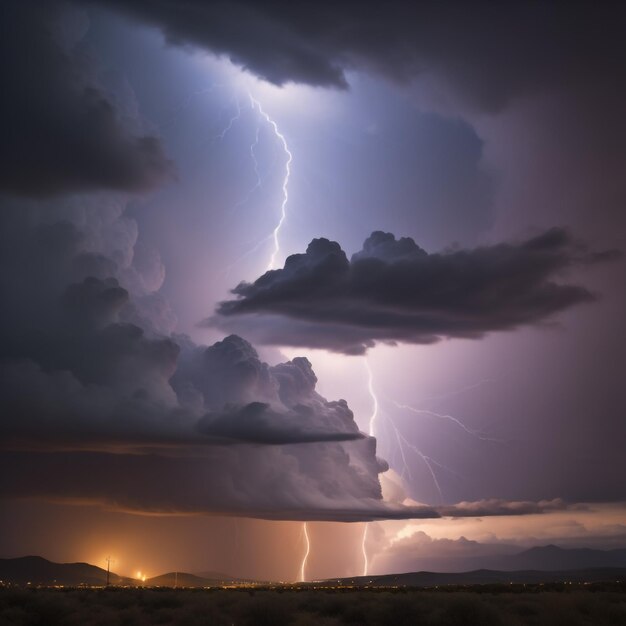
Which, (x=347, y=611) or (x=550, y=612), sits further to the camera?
(x=347, y=611)

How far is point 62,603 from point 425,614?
795 inches

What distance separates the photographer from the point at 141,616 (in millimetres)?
47031

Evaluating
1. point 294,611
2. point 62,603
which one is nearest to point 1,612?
point 62,603

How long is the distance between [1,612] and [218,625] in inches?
454

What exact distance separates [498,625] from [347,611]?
11.2 m

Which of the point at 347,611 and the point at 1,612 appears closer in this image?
the point at 1,612

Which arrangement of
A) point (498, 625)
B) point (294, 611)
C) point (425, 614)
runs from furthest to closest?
point (294, 611)
point (425, 614)
point (498, 625)

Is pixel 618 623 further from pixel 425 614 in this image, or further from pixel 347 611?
pixel 347 611

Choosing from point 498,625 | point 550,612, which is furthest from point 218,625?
point 550,612

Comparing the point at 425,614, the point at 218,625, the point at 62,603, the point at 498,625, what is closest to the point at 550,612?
the point at 498,625

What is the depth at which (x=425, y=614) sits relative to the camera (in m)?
41.6

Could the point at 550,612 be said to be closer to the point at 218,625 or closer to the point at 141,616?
the point at 218,625

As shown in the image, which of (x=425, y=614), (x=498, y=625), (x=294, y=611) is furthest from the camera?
(x=294, y=611)

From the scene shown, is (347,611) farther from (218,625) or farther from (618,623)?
(618,623)
